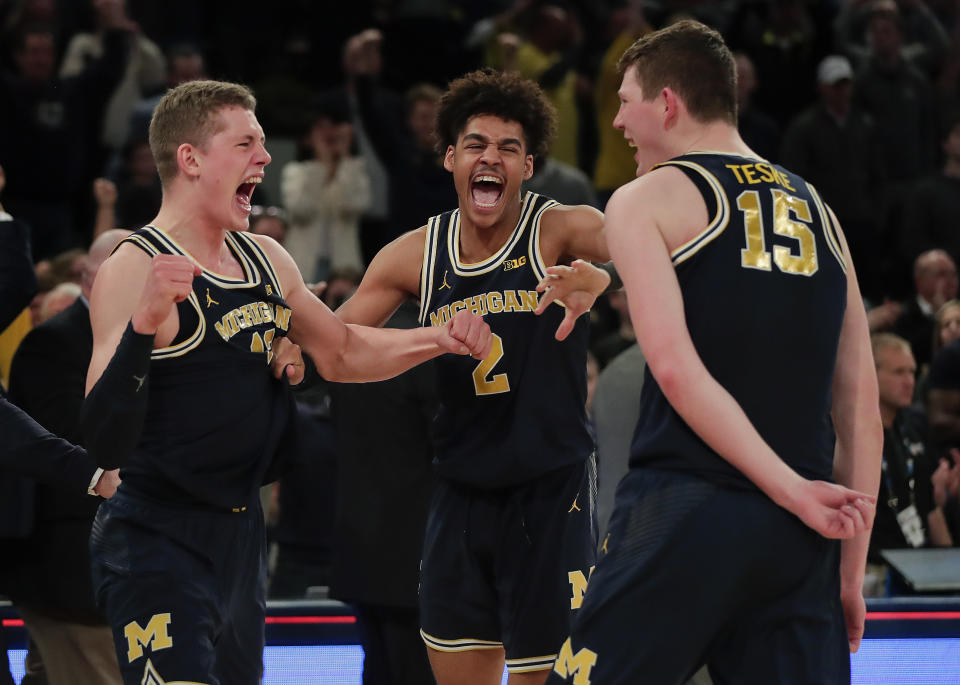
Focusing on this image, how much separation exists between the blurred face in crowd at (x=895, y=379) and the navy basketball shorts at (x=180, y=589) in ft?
13.1

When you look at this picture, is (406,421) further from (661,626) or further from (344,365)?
(661,626)

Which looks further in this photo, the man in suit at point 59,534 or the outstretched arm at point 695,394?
the man in suit at point 59,534

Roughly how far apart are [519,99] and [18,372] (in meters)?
2.22

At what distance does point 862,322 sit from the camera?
3.58 m

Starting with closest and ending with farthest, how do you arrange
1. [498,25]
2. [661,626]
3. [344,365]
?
[661,626], [344,365], [498,25]

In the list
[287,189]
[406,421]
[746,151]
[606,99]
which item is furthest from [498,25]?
[746,151]

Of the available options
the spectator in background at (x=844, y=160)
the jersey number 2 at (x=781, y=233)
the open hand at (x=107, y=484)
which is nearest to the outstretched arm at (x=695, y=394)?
the jersey number 2 at (x=781, y=233)

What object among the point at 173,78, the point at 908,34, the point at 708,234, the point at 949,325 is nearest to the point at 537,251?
the point at 708,234

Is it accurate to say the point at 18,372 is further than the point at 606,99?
No

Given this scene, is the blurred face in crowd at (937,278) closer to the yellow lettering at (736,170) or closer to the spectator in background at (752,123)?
the spectator in background at (752,123)

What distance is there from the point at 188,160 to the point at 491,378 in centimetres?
120

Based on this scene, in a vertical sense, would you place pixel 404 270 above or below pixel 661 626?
above

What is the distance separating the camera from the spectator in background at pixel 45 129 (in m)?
10.7

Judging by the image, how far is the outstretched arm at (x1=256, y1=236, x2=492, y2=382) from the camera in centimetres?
441
